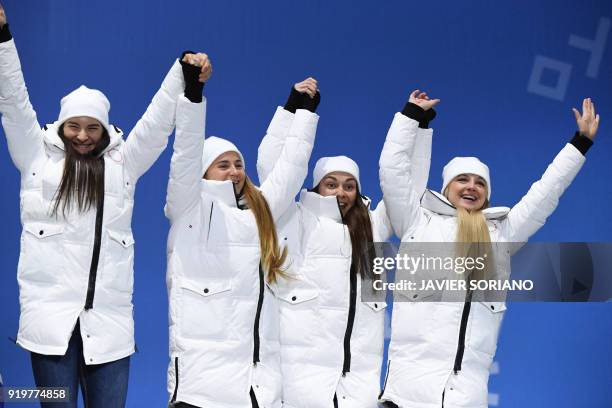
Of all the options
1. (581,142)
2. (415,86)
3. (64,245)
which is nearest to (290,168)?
(64,245)

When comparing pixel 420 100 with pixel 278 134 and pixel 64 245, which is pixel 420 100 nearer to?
pixel 278 134

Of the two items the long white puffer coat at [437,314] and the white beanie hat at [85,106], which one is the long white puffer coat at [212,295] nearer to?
the white beanie hat at [85,106]

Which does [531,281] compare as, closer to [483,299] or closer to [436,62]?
[483,299]

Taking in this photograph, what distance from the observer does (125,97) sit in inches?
166

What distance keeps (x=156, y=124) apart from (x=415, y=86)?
2.18 m

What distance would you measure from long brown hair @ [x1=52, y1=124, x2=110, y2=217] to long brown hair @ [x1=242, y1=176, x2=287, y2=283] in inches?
19.7

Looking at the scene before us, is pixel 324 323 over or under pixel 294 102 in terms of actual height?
under

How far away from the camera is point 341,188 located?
11.0 ft

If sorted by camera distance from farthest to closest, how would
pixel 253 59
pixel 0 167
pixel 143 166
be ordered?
pixel 253 59, pixel 0 167, pixel 143 166

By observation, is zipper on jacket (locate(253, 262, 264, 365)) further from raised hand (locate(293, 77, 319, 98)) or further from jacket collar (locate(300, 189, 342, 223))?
raised hand (locate(293, 77, 319, 98))

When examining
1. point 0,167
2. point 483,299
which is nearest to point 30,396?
point 0,167

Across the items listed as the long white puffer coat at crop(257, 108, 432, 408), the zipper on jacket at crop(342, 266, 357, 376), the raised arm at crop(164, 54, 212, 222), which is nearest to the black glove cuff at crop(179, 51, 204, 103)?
the raised arm at crop(164, 54, 212, 222)

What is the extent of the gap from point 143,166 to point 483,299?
126 centimetres

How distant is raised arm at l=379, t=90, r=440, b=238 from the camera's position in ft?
10.3
